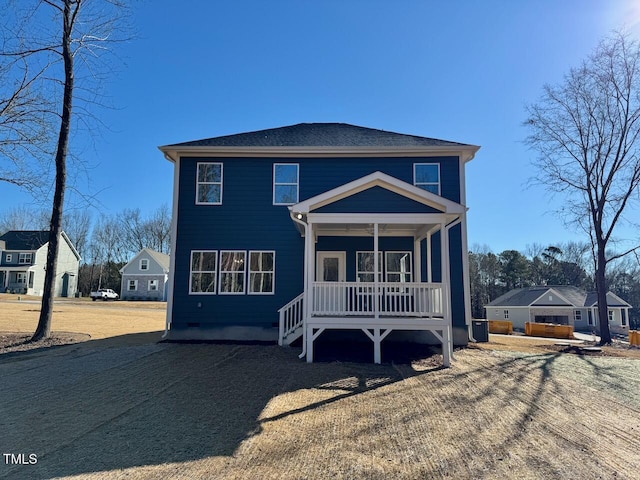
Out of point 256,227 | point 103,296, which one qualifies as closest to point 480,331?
point 256,227

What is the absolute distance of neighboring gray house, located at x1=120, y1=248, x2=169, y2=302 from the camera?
137 feet

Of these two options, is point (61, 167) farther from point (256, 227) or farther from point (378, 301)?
point (378, 301)

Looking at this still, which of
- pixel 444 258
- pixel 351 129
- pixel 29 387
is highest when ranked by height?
pixel 351 129

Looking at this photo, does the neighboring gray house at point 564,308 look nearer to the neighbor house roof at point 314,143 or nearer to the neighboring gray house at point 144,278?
the neighbor house roof at point 314,143

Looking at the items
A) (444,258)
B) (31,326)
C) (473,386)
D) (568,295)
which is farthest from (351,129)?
(568,295)

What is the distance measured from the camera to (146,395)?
231 inches

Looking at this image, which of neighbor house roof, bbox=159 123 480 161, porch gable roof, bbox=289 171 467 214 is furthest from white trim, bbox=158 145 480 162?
porch gable roof, bbox=289 171 467 214

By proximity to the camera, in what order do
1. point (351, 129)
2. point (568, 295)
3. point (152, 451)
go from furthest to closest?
point (568, 295) → point (351, 129) → point (152, 451)

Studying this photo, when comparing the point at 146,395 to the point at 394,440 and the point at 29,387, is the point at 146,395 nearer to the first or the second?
the point at 29,387

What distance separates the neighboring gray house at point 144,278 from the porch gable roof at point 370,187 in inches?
1462

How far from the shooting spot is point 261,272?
1183 cm

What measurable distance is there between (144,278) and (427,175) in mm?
37618

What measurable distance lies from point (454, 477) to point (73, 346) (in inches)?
416

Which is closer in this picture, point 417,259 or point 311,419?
point 311,419
